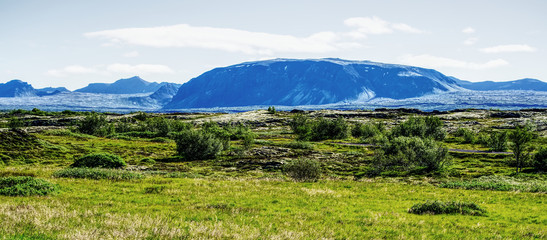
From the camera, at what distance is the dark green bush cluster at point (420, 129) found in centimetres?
10019

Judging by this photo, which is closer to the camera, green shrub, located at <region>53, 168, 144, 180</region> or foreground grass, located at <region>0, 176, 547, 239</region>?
foreground grass, located at <region>0, 176, 547, 239</region>

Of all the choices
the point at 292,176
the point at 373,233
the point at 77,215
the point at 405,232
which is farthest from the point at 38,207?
the point at 292,176

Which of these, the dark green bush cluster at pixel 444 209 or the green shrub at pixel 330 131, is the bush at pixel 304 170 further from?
the green shrub at pixel 330 131

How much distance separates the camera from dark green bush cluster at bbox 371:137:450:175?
55.1m

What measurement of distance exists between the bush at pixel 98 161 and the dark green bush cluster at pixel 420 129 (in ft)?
242

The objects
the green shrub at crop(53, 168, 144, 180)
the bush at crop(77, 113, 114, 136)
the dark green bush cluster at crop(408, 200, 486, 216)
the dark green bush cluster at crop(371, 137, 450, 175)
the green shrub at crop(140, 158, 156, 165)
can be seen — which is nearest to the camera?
the dark green bush cluster at crop(408, 200, 486, 216)

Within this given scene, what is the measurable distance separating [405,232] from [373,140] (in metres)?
82.3

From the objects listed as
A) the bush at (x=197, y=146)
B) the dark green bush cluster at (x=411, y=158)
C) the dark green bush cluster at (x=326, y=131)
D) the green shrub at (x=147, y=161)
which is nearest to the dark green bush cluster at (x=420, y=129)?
the dark green bush cluster at (x=326, y=131)

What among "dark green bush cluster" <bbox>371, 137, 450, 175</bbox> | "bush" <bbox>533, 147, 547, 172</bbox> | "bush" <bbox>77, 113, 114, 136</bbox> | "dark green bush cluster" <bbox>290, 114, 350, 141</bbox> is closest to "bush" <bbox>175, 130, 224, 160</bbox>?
"dark green bush cluster" <bbox>371, 137, 450, 175</bbox>

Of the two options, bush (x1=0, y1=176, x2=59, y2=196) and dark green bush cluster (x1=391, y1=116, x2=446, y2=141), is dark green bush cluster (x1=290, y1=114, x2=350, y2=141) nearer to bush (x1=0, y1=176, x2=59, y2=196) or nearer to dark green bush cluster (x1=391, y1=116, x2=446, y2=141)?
dark green bush cluster (x1=391, y1=116, x2=446, y2=141)

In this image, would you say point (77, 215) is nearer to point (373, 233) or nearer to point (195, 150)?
point (373, 233)

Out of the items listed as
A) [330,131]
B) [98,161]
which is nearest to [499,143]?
[330,131]

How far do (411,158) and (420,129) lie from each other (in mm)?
45738

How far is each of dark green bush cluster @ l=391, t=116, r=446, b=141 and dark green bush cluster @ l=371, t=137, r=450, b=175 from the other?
34146 millimetres
